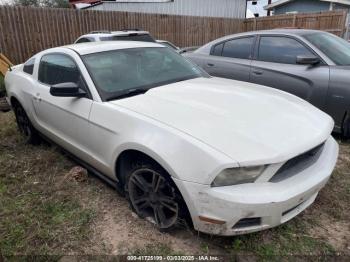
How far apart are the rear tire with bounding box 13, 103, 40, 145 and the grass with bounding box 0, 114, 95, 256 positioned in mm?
222

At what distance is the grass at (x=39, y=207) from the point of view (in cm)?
276

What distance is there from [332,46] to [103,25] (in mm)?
8939

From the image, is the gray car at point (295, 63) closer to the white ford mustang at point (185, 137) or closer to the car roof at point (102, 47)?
the white ford mustang at point (185, 137)

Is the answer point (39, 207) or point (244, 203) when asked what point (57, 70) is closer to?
point (39, 207)

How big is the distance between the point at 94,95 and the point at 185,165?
1324 millimetres

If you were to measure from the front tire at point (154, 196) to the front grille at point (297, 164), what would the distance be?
0.75 metres

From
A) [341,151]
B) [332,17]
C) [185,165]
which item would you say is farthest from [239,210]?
[332,17]

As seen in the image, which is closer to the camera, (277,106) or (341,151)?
(277,106)

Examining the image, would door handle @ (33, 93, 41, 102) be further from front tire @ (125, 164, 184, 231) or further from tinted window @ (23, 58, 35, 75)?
front tire @ (125, 164, 184, 231)

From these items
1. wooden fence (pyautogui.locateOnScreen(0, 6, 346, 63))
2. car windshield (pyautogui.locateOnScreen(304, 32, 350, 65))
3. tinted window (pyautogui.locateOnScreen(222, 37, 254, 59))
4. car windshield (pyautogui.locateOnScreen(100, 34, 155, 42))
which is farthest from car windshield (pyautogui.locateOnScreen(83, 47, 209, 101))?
wooden fence (pyautogui.locateOnScreen(0, 6, 346, 63))

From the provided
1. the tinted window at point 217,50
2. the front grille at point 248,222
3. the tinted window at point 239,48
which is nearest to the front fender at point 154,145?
the front grille at point 248,222

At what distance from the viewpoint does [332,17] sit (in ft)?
41.1

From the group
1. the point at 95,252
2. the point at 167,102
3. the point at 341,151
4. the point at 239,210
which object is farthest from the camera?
the point at 341,151

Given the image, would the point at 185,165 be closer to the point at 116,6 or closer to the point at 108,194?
the point at 108,194
